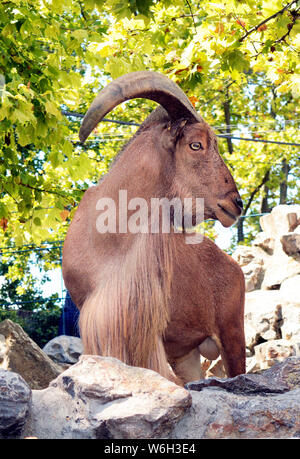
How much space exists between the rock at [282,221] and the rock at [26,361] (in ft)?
18.2

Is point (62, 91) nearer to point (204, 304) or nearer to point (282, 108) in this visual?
point (204, 304)

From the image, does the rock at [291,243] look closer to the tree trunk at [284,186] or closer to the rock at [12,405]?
the rock at [12,405]

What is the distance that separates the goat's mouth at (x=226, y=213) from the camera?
10.0 feet

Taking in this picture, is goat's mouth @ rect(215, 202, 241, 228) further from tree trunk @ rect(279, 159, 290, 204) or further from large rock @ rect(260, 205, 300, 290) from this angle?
tree trunk @ rect(279, 159, 290, 204)

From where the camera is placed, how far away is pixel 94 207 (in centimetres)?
319

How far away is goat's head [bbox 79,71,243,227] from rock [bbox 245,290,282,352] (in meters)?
5.17

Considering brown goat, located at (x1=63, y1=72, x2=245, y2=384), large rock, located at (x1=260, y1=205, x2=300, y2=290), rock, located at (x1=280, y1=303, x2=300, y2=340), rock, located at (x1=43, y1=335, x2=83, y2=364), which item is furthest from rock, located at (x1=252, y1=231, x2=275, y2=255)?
brown goat, located at (x1=63, y1=72, x2=245, y2=384)

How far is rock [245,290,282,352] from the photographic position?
26.1 feet

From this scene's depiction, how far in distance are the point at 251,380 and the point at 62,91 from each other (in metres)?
3.84

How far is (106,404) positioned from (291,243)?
7128 mm

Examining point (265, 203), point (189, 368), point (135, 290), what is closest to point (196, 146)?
point (135, 290)

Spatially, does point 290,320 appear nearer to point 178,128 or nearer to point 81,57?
point 81,57

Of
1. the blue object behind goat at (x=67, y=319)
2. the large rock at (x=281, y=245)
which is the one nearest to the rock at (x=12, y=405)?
the large rock at (x=281, y=245)

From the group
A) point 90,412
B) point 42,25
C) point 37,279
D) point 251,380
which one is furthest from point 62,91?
point 37,279
